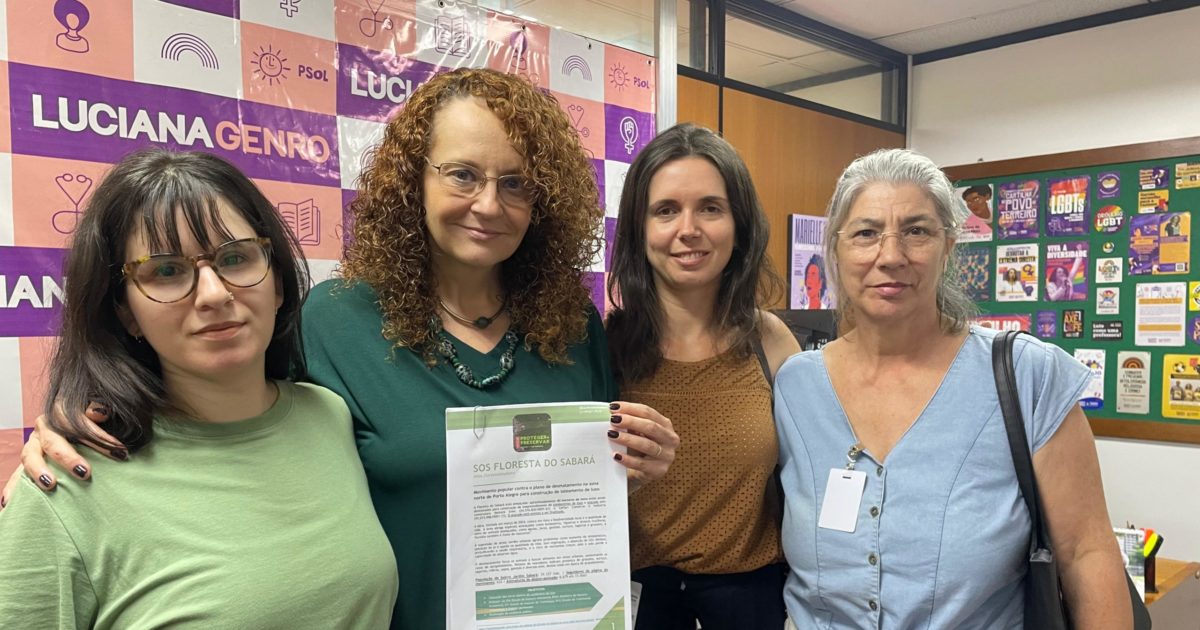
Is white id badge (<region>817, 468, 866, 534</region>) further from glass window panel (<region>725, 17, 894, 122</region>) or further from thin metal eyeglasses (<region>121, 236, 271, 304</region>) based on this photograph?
glass window panel (<region>725, 17, 894, 122</region>)

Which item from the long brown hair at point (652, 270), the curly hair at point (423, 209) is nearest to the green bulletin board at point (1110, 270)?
the long brown hair at point (652, 270)

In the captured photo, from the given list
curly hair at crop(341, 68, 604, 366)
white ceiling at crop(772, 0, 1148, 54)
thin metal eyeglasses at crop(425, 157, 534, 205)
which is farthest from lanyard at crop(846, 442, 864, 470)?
white ceiling at crop(772, 0, 1148, 54)

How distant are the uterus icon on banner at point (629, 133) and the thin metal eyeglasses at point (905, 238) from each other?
67.6 inches

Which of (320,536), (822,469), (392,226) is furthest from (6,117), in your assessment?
(822,469)

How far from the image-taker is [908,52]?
4.93 meters

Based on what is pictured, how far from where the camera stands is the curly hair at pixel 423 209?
1.34 meters

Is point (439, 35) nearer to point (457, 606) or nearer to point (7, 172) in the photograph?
point (7, 172)

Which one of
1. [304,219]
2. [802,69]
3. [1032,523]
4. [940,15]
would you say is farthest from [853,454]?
[940,15]

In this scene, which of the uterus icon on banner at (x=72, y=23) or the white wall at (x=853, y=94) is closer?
the uterus icon on banner at (x=72, y=23)

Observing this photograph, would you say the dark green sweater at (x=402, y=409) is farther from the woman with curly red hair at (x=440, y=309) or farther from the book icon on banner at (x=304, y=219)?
the book icon on banner at (x=304, y=219)

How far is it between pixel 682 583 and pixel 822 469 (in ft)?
1.35

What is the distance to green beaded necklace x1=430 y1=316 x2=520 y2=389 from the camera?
4.36 ft

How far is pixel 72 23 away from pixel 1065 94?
191 inches

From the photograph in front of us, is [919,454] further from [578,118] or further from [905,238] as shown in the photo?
[578,118]
